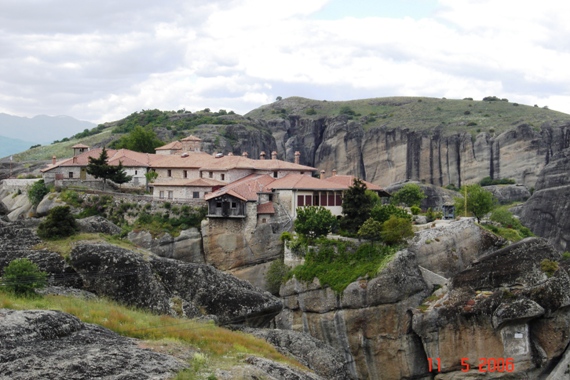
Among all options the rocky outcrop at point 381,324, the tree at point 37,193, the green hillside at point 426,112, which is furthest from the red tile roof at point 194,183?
the green hillside at point 426,112

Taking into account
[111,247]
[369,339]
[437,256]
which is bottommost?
[369,339]

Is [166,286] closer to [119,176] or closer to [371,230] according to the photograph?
[371,230]

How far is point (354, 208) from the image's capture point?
201ft

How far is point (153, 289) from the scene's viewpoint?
96.4ft

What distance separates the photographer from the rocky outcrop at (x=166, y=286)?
29.1 meters

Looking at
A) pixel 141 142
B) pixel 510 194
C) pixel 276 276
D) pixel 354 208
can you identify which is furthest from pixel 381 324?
pixel 510 194

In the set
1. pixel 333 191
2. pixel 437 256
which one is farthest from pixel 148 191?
pixel 437 256

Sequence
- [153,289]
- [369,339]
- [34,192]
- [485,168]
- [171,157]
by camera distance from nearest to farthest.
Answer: [153,289] → [369,339] → [34,192] → [171,157] → [485,168]

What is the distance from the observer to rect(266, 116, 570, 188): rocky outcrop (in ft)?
396

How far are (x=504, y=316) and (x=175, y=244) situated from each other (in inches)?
995

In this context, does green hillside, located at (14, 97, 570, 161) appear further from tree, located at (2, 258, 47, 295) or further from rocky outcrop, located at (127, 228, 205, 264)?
tree, located at (2, 258, 47, 295)

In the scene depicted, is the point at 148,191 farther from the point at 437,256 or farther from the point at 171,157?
the point at 437,256

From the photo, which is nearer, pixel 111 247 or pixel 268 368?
pixel 268 368

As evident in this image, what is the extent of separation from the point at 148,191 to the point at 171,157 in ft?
15.6
